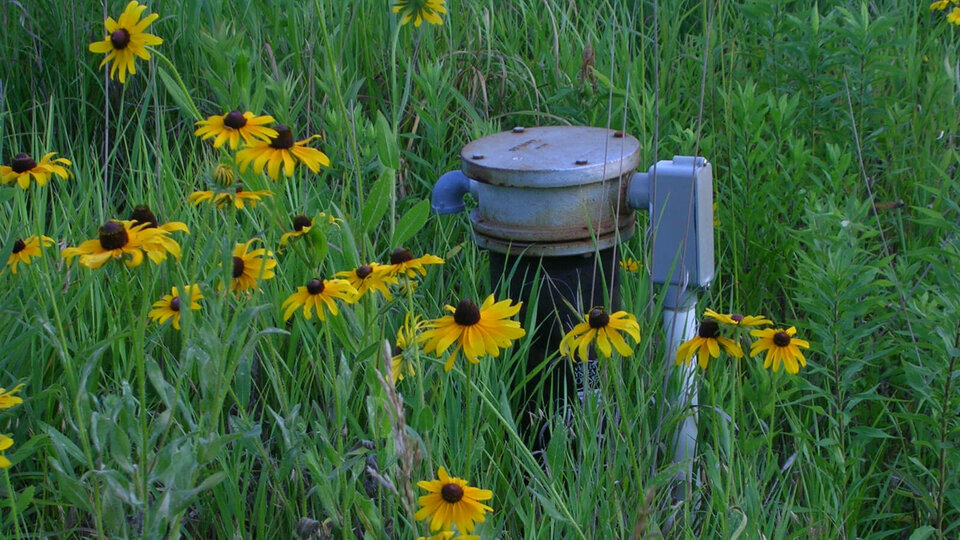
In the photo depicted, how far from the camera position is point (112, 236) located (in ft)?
4.28

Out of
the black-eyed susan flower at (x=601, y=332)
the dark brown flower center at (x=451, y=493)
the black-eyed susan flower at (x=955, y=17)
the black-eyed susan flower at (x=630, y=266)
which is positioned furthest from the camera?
the black-eyed susan flower at (x=955, y=17)

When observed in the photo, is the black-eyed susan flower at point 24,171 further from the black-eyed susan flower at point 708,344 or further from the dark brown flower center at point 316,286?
the black-eyed susan flower at point 708,344

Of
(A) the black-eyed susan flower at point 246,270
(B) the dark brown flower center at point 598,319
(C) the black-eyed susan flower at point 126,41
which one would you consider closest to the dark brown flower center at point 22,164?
(C) the black-eyed susan flower at point 126,41

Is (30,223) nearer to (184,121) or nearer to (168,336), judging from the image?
(168,336)

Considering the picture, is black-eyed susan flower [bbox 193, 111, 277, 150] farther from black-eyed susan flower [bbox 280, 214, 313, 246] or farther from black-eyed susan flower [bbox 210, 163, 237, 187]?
black-eyed susan flower [bbox 280, 214, 313, 246]

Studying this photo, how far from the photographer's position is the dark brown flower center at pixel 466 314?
1.34 m

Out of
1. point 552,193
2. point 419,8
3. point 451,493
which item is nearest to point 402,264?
point 451,493

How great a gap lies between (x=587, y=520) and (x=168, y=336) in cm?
101

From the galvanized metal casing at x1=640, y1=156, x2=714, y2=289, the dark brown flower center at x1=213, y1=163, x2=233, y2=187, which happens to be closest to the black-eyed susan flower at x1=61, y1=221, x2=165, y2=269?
the dark brown flower center at x1=213, y1=163, x2=233, y2=187

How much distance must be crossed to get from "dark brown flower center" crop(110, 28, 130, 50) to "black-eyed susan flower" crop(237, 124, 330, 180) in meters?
0.26

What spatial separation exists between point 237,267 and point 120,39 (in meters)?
0.38

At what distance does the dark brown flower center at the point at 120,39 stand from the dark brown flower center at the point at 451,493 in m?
0.82

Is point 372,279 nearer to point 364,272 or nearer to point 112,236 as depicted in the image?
point 364,272

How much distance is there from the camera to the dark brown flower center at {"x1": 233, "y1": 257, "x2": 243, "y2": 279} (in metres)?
1.59
